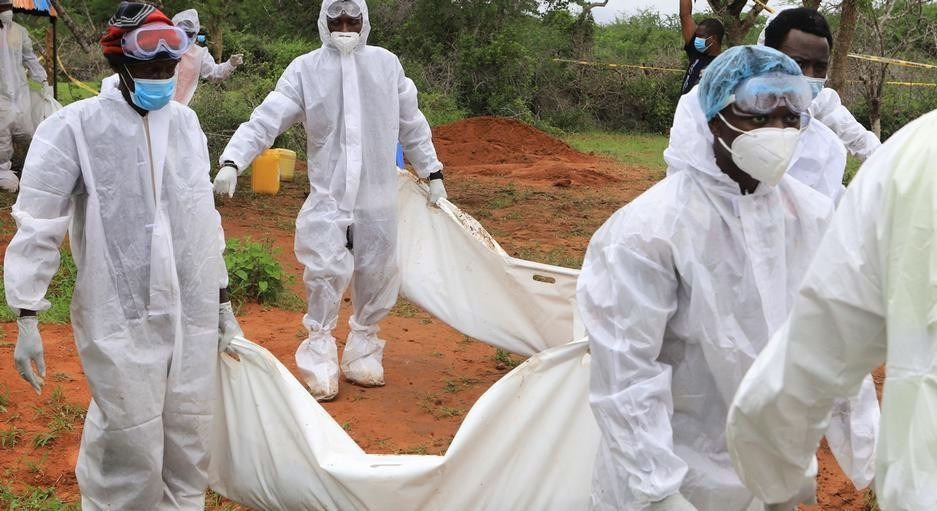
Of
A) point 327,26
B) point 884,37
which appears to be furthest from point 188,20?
point 884,37

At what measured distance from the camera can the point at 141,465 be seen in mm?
3400

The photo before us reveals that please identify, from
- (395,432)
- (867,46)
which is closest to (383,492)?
(395,432)

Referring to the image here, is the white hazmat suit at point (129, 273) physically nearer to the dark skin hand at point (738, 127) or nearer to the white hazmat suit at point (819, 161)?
the dark skin hand at point (738, 127)

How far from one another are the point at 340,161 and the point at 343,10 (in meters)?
0.76

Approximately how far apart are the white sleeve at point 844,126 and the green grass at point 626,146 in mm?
9810

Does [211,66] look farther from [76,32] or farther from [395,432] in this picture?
[395,432]

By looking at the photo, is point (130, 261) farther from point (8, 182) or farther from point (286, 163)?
point (286, 163)

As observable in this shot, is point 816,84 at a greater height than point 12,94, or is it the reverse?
point 816,84

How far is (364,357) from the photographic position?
5582 mm

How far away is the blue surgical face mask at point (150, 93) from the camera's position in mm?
3355

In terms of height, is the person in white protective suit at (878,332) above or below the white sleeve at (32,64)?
above

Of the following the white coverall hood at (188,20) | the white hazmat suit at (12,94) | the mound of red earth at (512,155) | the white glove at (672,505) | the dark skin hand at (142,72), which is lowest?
the mound of red earth at (512,155)

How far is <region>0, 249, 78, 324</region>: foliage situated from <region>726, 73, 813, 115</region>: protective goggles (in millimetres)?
4619

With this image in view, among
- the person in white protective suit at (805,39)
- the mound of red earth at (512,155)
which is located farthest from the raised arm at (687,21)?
the mound of red earth at (512,155)
